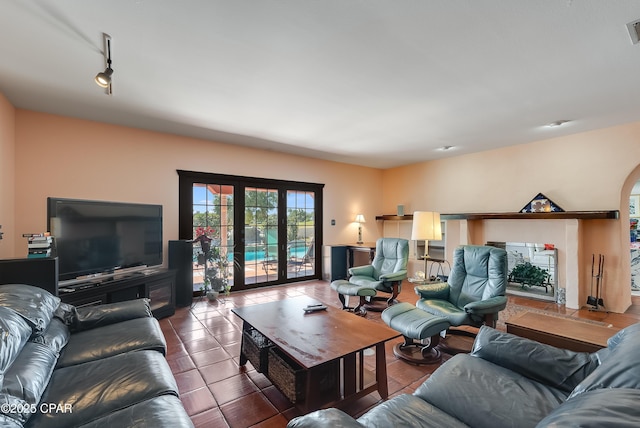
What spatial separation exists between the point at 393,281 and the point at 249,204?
2907mm

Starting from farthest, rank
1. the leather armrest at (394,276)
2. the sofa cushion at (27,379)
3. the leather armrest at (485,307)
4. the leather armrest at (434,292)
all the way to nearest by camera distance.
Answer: the leather armrest at (394,276), the leather armrest at (434,292), the leather armrest at (485,307), the sofa cushion at (27,379)

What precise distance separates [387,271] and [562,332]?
238 cm

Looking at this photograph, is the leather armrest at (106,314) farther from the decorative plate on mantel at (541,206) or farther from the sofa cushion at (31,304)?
the decorative plate on mantel at (541,206)

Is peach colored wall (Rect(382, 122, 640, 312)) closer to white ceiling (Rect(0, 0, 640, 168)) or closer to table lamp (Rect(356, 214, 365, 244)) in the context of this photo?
white ceiling (Rect(0, 0, 640, 168))

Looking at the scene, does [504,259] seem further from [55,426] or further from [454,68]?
[55,426]

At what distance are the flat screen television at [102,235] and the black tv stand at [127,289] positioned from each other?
0.40 ft

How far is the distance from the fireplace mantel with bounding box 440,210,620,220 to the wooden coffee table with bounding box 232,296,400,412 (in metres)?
3.73

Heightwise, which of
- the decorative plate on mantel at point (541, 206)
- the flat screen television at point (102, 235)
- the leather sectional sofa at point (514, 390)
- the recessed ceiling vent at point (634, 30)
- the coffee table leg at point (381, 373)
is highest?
the recessed ceiling vent at point (634, 30)

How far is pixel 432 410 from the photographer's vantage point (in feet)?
4.31

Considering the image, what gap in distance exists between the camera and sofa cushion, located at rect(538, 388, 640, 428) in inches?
26.5

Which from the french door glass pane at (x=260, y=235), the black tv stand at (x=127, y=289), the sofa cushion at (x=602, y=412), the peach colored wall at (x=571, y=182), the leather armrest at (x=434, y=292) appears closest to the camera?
the sofa cushion at (x=602, y=412)

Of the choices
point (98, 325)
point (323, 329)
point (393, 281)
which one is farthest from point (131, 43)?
point (393, 281)

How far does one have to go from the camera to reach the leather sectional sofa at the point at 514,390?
91cm

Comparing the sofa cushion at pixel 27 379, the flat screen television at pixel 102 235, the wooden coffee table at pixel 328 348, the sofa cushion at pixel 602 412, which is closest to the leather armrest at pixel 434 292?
the wooden coffee table at pixel 328 348
